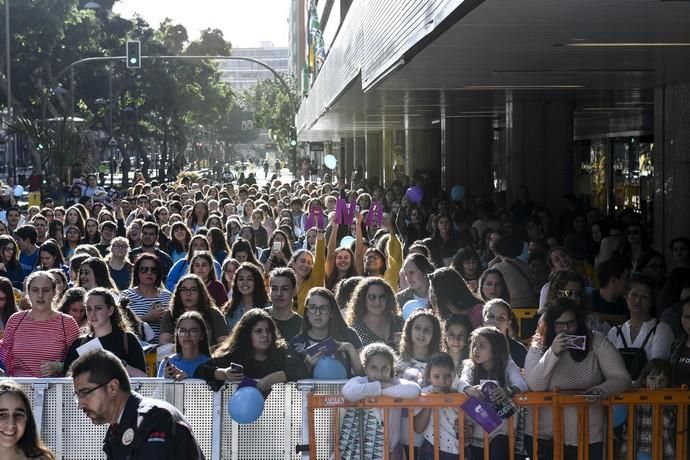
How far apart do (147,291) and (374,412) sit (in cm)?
480

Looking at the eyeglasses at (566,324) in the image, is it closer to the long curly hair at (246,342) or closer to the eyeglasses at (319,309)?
the long curly hair at (246,342)

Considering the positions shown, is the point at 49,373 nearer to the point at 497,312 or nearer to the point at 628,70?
the point at 497,312

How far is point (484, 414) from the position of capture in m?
7.65

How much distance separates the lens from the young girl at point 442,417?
790 centimetres

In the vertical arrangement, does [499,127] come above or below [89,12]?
below

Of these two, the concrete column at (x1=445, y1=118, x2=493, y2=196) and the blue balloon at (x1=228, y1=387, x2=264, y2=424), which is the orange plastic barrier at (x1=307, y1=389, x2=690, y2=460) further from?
the concrete column at (x1=445, y1=118, x2=493, y2=196)

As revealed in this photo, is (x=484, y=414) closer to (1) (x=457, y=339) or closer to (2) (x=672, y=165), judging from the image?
(1) (x=457, y=339)

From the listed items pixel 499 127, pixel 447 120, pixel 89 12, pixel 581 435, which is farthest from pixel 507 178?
pixel 89 12

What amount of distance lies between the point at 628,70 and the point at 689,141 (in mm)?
2020

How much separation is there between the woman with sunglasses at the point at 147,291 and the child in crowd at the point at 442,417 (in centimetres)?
454

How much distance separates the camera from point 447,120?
37.9m

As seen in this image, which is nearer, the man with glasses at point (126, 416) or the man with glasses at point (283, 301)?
the man with glasses at point (126, 416)

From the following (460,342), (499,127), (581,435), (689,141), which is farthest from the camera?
(499,127)

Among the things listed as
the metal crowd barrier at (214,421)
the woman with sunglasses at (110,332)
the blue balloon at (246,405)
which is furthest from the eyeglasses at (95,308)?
the blue balloon at (246,405)
